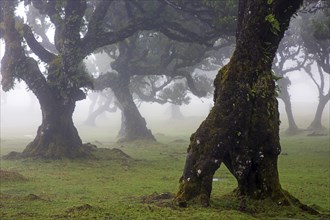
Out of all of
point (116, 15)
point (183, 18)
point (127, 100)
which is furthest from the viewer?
point (127, 100)

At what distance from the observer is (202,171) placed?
970 cm

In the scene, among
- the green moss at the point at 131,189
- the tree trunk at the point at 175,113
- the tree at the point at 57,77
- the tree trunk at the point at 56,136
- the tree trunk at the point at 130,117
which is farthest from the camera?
the tree trunk at the point at 175,113

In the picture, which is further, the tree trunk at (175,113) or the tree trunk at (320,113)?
the tree trunk at (175,113)

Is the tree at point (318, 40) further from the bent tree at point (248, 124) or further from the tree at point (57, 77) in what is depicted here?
the bent tree at point (248, 124)

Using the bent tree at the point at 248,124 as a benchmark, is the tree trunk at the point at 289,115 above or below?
above

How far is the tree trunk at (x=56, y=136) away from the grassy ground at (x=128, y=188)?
3.78 ft

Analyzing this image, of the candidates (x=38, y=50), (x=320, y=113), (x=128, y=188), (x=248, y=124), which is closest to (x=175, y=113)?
(x=320, y=113)

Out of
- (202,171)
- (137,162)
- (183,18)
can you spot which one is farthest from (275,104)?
(183,18)

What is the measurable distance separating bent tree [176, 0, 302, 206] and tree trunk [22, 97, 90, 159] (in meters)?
14.4

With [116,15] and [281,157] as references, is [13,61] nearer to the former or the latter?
[116,15]

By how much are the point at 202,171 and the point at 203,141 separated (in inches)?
29.2

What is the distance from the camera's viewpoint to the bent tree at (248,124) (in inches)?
384

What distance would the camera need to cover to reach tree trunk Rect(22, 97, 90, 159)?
76.2 feet

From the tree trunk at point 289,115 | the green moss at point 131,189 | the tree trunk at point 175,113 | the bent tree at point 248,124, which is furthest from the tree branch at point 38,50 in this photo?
the tree trunk at point 175,113
